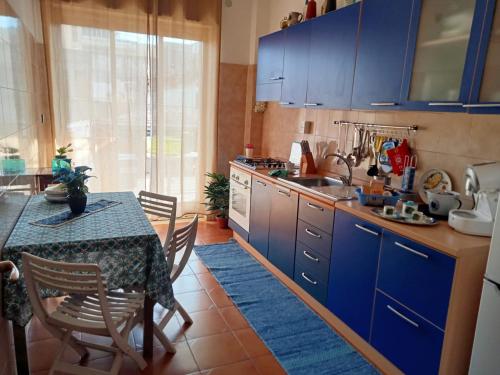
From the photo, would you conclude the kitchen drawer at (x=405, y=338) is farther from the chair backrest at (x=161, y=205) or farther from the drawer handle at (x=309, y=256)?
the chair backrest at (x=161, y=205)

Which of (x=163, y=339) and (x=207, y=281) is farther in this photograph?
(x=207, y=281)

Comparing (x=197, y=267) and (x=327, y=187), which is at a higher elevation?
→ (x=327, y=187)

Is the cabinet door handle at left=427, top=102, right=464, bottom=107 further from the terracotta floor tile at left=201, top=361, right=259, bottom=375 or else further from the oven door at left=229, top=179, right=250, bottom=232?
the oven door at left=229, top=179, right=250, bottom=232

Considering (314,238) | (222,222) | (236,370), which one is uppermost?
(314,238)

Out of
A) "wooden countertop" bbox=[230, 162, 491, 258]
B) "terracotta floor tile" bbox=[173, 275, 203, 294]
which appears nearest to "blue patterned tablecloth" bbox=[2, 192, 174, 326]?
"terracotta floor tile" bbox=[173, 275, 203, 294]

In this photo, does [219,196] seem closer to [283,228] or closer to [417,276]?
[283,228]

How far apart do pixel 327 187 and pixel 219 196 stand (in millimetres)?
1850

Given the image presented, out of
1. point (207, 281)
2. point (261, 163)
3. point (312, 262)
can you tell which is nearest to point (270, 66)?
point (261, 163)

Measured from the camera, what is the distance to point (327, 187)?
9.32 ft

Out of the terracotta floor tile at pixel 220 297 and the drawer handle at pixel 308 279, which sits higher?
the drawer handle at pixel 308 279

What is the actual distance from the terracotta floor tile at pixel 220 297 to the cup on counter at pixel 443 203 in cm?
158

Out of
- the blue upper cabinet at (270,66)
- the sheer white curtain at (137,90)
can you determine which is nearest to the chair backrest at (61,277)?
the blue upper cabinet at (270,66)

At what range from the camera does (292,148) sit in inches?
153

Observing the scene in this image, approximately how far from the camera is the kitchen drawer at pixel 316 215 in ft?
8.14
